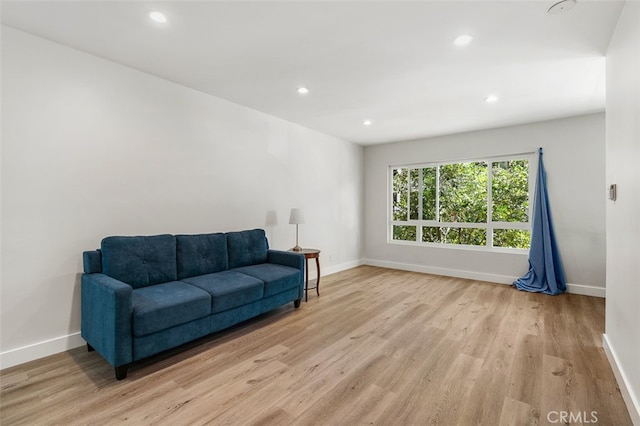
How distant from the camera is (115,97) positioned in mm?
2811

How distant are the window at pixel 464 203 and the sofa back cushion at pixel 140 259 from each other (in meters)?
4.46

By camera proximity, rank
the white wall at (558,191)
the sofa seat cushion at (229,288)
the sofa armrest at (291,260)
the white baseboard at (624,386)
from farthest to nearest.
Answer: the white wall at (558,191) → the sofa armrest at (291,260) → the sofa seat cushion at (229,288) → the white baseboard at (624,386)

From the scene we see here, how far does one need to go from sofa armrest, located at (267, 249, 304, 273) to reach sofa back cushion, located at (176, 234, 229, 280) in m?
0.61

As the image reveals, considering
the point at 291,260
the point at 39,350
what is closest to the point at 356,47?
the point at 291,260

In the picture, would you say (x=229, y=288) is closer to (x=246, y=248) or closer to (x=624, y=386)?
(x=246, y=248)

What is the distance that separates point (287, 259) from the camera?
12.1ft

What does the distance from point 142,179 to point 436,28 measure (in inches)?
118

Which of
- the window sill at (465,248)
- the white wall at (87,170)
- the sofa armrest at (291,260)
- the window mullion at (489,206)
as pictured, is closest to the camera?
the white wall at (87,170)

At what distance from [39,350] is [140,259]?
98 cm

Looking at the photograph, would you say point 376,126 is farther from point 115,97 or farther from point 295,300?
point 115,97

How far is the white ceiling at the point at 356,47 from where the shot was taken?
2061 millimetres

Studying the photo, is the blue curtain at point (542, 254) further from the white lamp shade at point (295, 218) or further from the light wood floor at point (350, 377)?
the white lamp shade at point (295, 218)

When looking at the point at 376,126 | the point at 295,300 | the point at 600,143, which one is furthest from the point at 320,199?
the point at 600,143

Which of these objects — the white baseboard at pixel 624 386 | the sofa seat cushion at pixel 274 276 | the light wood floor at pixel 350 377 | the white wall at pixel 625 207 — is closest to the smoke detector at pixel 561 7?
the white wall at pixel 625 207
